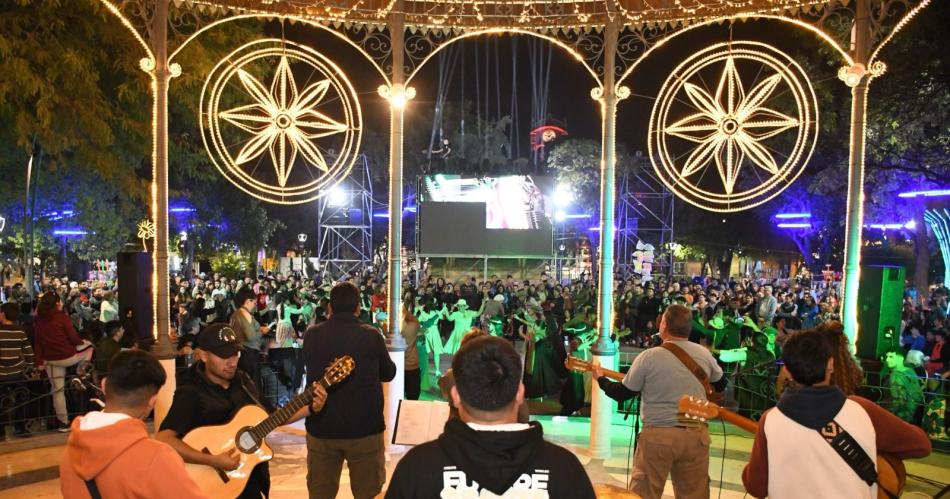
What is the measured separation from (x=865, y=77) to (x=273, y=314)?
43.6 ft

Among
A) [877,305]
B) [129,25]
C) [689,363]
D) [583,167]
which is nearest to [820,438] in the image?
[689,363]

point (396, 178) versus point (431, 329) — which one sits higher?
point (396, 178)

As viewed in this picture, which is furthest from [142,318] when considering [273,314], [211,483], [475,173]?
[475,173]

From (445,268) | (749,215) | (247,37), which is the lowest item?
(445,268)

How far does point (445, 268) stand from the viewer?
39.2 meters

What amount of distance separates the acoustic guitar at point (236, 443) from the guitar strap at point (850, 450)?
2700 millimetres

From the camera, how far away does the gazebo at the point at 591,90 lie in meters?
7.80

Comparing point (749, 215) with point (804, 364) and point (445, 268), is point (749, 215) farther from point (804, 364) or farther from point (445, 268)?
point (804, 364)

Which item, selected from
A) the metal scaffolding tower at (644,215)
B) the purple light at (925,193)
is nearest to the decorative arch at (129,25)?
the purple light at (925,193)

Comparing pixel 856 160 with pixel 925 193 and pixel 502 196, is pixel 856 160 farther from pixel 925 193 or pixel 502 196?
pixel 502 196

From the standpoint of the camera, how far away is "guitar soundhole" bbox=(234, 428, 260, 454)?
14.0 feet

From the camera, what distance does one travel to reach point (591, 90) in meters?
8.70

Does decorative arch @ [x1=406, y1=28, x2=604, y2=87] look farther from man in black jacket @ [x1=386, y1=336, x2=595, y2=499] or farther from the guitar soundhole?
man in black jacket @ [x1=386, y1=336, x2=595, y2=499]

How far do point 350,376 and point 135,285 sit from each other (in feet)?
23.1
